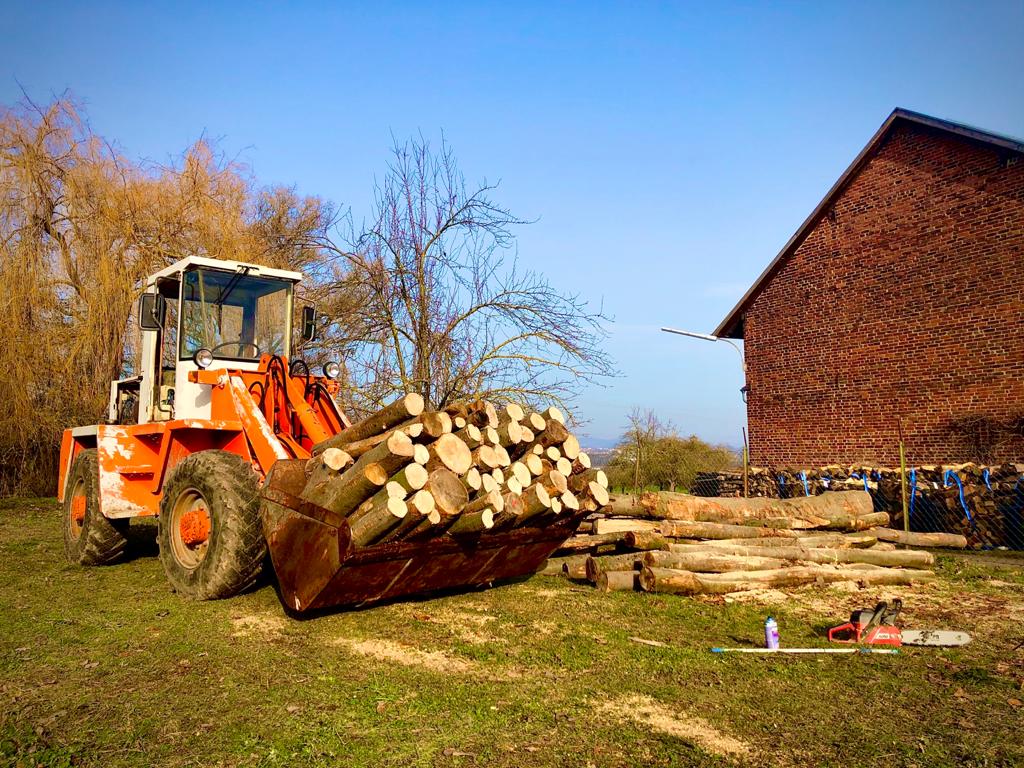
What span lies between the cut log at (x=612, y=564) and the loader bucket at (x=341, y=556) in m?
1.49

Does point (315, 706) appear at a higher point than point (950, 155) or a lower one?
lower

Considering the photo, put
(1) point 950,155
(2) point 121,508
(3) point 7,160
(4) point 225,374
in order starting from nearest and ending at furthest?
(4) point 225,374 < (2) point 121,508 < (1) point 950,155 < (3) point 7,160

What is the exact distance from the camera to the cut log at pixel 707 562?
304 inches

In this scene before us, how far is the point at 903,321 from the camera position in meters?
16.0

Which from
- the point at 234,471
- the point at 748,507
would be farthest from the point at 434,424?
the point at 748,507

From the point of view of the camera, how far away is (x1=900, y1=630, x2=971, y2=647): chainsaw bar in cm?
562

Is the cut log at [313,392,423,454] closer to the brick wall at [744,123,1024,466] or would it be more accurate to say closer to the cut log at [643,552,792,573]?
the cut log at [643,552,792,573]

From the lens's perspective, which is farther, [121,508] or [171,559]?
[121,508]

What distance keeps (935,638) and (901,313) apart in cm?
1206

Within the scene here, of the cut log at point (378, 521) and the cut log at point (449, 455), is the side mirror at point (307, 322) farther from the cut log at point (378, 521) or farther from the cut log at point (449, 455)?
the cut log at point (378, 521)

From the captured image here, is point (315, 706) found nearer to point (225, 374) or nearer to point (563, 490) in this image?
point (563, 490)

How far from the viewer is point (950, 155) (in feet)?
51.0

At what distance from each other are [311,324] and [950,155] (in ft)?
45.1

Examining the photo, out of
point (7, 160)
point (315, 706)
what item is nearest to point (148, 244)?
point (7, 160)
